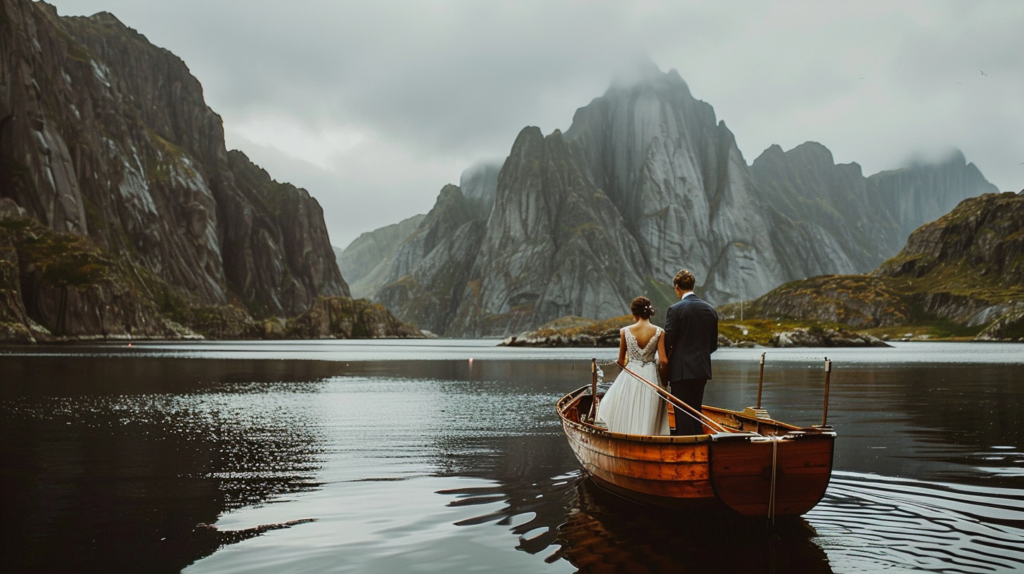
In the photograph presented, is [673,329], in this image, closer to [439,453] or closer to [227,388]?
[439,453]

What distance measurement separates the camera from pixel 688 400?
15.7 m

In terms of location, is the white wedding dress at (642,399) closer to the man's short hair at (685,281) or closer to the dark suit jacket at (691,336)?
the dark suit jacket at (691,336)

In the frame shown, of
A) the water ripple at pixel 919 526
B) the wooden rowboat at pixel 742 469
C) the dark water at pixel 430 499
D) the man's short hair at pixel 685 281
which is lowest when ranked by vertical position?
the dark water at pixel 430 499

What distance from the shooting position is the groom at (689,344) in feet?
49.9

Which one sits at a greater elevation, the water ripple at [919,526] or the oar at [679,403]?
the oar at [679,403]

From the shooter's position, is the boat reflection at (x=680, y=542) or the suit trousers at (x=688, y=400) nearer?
the boat reflection at (x=680, y=542)

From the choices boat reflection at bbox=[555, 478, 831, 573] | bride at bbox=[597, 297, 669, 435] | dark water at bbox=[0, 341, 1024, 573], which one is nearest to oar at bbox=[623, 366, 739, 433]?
bride at bbox=[597, 297, 669, 435]

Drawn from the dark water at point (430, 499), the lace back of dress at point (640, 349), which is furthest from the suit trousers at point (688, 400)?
the dark water at point (430, 499)

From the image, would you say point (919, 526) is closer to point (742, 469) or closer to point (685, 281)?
point (742, 469)

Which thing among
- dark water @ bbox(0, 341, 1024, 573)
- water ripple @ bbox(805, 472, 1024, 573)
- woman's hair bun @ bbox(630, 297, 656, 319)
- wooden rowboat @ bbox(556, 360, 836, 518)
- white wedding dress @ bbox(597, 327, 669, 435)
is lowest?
dark water @ bbox(0, 341, 1024, 573)

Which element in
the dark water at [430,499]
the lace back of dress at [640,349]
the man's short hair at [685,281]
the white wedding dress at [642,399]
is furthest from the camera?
the white wedding dress at [642,399]

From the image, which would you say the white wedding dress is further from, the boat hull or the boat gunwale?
the boat hull

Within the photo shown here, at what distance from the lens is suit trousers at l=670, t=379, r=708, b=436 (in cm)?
1536

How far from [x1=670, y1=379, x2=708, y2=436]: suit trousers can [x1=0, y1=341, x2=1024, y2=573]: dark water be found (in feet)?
6.13
